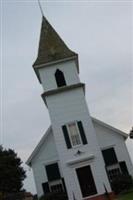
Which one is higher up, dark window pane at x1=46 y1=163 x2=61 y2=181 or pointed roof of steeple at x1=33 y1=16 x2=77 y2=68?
pointed roof of steeple at x1=33 y1=16 x2=77 y2=68

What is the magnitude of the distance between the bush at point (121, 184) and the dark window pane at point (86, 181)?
56.6 inches

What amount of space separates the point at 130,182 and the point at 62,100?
756 centimetres

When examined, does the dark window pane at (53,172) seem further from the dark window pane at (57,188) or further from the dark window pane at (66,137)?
the dark window pane at (66,137)

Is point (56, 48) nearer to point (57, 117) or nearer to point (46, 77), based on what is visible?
point (46, 77)

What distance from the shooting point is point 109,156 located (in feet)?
78.4

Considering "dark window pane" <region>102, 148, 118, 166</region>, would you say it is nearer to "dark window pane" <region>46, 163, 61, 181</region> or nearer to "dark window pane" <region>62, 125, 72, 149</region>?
"dark window pane" <region>62, 125, 72, 149</region>

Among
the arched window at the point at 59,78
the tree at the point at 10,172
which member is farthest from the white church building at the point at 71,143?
the tree at the point at 10,172

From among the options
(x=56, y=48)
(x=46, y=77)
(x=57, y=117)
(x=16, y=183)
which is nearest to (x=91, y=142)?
(x=57, y=117)

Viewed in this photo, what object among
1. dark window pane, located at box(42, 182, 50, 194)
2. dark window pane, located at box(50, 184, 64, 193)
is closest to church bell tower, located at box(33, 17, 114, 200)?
dark window pane, located at box(50, 184, 64, 193)

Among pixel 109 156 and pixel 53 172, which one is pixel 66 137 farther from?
pixel 109 156

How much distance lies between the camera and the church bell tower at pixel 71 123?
21516mm

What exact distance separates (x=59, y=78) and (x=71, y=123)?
3.77 metres

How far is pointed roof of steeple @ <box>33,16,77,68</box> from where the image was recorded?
24527 millimetres

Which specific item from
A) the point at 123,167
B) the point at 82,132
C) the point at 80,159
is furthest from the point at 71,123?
the point at 123,167
